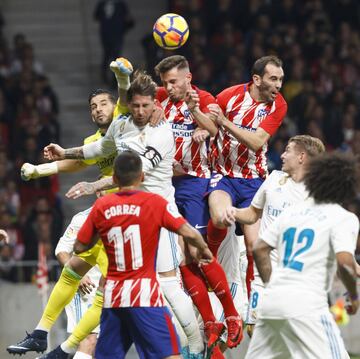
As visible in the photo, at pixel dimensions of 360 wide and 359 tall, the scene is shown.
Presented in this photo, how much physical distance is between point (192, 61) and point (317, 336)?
12089mm

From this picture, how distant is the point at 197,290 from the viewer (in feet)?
35.8

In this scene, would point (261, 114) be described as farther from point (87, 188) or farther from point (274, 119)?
point (87, 188)

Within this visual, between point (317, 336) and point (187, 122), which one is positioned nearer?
point (317, 336)

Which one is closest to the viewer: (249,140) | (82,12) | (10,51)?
(249,140)

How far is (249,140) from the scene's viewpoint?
34.6 ft

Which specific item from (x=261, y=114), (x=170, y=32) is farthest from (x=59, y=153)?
(x=261, y=114)

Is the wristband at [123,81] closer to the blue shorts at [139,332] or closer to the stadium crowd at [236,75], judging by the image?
the blue shorts at [139,332]

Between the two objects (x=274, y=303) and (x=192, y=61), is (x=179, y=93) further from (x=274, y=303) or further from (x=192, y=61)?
(x=192, y=61)

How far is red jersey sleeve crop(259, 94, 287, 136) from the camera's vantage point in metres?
10.7

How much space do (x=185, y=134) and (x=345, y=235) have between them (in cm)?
305

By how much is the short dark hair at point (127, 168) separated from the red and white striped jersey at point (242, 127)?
2272mm

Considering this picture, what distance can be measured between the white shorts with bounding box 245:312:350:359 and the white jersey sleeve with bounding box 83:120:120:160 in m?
2.80

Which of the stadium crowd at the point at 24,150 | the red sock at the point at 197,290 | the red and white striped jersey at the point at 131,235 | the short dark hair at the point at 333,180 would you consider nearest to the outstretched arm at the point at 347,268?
the short dark hair at the point at 333,180

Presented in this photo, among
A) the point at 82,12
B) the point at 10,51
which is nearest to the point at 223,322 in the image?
the point at 10,51
